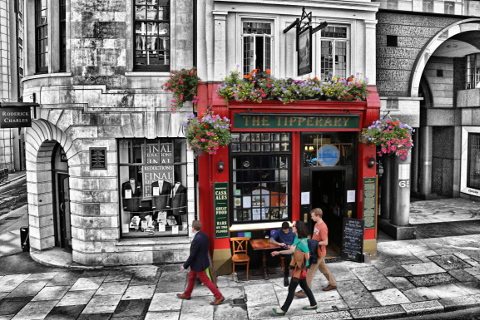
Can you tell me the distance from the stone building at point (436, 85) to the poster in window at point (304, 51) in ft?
11.1

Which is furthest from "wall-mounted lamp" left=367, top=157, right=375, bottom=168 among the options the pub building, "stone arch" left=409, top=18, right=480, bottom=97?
"stone arch" left=409, top=18, right=480, bottom=97

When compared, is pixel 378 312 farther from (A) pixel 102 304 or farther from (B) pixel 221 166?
(A) pixel 102 304

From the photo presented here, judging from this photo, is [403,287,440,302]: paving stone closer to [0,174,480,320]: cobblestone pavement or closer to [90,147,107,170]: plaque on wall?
[0,174,480,320]: cobblestone pavement

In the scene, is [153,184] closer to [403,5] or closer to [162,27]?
[162,27]

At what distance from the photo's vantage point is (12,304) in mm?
8367

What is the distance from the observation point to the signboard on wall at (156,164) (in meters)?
11.0

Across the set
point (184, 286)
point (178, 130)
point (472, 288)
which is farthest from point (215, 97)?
point (472, 288)

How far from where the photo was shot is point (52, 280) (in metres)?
9.69

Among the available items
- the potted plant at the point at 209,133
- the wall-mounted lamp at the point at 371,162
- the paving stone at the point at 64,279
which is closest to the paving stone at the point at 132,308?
the paving stone at the point at 64,279

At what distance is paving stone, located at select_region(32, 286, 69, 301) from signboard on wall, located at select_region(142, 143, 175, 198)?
3.22 m

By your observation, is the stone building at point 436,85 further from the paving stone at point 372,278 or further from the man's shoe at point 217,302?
the man's shoe at point 217,302

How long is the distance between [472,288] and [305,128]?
5.58 metres

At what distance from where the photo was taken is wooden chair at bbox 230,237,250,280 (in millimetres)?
9680

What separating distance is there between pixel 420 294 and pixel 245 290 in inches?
157
